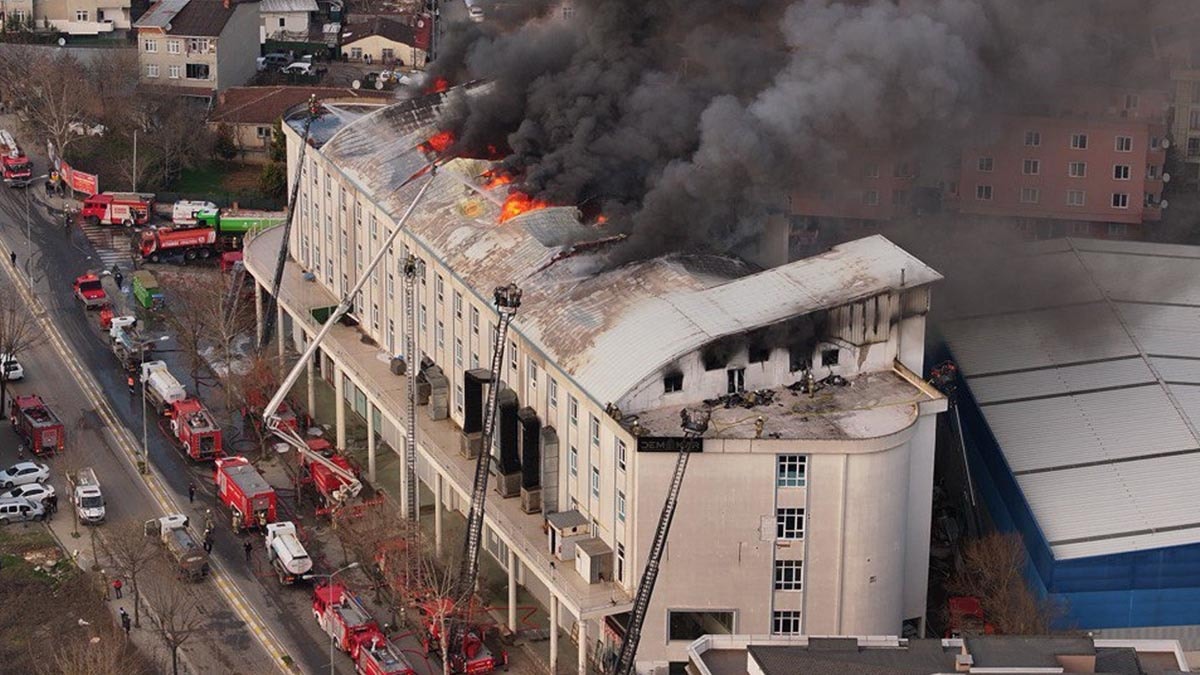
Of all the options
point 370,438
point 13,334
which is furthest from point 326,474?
point 13,334

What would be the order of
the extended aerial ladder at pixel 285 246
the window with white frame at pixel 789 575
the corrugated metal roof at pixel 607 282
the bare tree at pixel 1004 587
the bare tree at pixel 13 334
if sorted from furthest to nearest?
the extended aerial ladder at pixel 285 246 → the bare tree at pixel 13 334 → the corrugated metal roof at pixel 607 282 → the bare tree at pixel 1004 587 → the window with white frame at pixel 789 575

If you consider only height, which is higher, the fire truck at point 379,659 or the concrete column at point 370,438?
the concrete column at point 370,438

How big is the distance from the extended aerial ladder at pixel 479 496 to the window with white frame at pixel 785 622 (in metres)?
8.84

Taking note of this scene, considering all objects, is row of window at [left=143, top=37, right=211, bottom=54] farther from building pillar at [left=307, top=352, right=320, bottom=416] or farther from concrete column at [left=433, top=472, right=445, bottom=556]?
concrete column at [left=433, top=472, right=445, bottom=556]

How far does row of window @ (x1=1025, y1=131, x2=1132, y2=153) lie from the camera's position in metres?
91.3

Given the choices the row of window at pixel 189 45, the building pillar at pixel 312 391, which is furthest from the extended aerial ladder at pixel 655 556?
the row of window at pixel 189 45

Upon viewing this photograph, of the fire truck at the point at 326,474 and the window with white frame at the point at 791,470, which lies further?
the fire truck at the point at 326,474

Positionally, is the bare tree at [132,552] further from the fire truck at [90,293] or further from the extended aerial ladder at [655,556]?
the fire truck at [90,293]

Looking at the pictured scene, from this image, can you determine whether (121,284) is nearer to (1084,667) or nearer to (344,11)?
(344,11)

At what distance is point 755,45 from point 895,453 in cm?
2224

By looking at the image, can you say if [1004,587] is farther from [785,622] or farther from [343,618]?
[343,618]

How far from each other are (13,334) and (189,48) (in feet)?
120

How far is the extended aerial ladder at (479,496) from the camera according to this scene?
67.1 metres

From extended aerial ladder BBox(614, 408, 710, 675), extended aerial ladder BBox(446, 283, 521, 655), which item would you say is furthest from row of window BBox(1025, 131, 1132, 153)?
extended aerial ladder BBox(614, 408, 710, 675)
